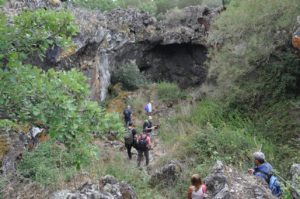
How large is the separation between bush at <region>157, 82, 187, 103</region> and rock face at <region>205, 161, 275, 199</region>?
45.3 ft

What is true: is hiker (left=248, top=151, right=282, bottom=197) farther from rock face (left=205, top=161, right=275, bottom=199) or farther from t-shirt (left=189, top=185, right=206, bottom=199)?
t-shirt (left=189, top=185, right=206, bottom=199)

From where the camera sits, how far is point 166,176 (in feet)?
33.8

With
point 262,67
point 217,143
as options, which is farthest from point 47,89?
point 262,67

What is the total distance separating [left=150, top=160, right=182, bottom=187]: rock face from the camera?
10172 millimetres

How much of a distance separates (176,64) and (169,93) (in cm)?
412

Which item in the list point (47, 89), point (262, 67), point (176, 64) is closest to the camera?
point (47, 89)

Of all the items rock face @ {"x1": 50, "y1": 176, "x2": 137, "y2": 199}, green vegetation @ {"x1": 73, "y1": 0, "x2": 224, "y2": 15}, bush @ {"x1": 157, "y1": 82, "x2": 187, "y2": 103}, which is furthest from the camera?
green vegetation @ {"x1": 73, "y1": 0, "x2": 224, "y2": 15}

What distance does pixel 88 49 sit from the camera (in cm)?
1809

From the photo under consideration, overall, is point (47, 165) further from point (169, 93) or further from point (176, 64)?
point (176, 64)

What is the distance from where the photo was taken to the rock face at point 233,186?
23.7 feet

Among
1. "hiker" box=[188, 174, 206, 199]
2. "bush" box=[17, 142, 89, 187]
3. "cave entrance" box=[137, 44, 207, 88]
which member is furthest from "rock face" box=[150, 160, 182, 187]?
"cave entrance" box=[137, 44, 207, 88]

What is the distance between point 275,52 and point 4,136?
10105 mm

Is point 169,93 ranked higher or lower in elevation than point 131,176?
lower

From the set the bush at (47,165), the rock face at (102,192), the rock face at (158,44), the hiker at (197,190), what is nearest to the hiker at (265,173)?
the hiker at (197,190)
